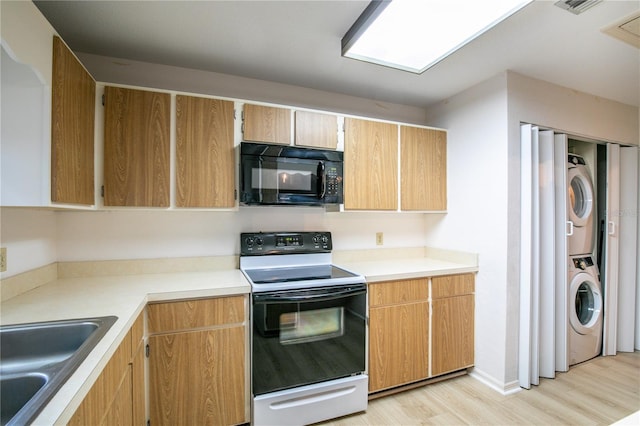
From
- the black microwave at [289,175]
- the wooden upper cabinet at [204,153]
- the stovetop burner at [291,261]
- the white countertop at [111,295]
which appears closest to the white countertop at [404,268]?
the white countertop at [111,295]

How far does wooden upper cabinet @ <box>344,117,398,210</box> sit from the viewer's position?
228 cm

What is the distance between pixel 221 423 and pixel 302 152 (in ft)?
5.72

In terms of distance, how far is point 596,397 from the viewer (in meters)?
2.12

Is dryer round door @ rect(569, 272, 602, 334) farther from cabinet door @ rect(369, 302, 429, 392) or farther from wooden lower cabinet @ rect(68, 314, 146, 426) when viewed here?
wooden lower cabinet @ rect(68, 314, 146, 426)

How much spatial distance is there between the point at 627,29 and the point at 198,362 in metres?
A: 3.10

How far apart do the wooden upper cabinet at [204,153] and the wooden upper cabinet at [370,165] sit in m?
0.87

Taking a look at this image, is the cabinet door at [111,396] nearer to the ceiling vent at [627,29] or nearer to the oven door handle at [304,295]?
the oven door handle at [304,295]

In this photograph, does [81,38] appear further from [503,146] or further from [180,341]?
[503,146]

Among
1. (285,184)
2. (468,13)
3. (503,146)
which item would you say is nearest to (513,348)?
(503,146)

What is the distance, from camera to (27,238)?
158cm

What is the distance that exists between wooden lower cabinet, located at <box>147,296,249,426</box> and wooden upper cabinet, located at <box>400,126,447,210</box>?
163cm

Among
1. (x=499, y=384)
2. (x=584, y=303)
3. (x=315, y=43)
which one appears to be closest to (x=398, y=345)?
(x=499, y=384)

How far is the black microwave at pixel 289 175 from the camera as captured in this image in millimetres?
1932

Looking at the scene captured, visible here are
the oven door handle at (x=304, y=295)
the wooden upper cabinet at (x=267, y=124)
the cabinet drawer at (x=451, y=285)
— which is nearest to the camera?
the oven door handle at (x=304, y=295)
